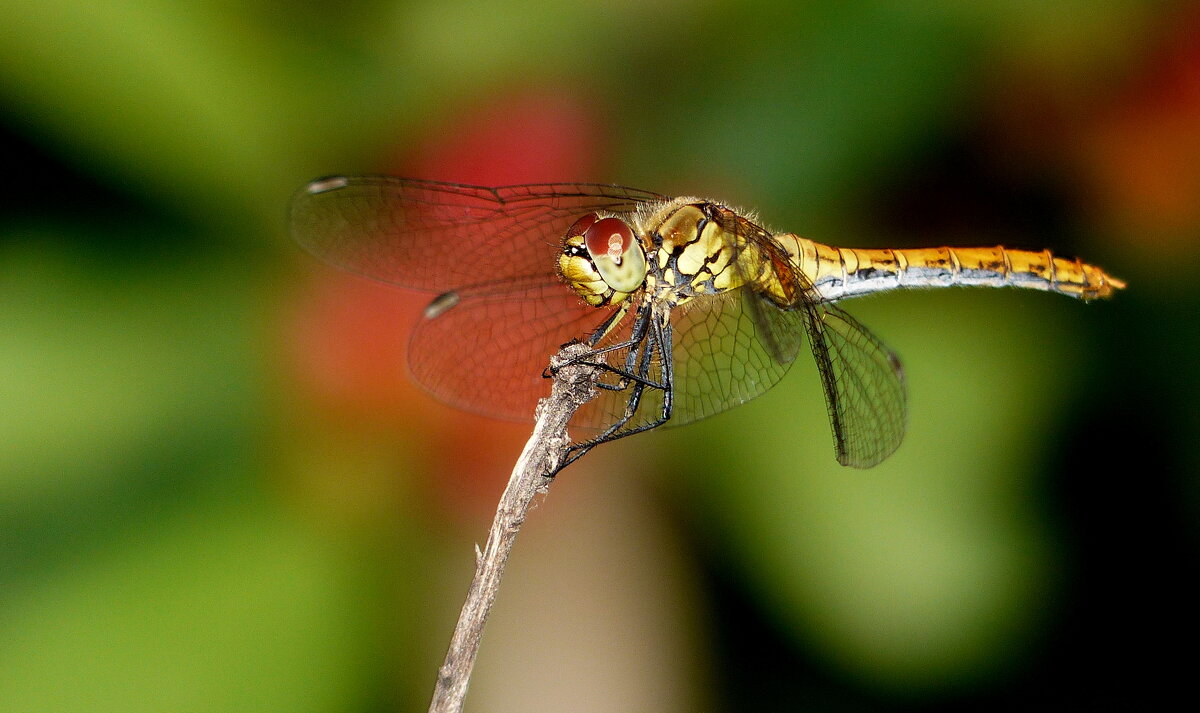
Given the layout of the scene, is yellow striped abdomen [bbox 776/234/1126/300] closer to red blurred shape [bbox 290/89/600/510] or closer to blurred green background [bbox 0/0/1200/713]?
blurred green background [bbox 0/0/1200/713]

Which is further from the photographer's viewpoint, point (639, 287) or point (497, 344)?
point (497, 344)

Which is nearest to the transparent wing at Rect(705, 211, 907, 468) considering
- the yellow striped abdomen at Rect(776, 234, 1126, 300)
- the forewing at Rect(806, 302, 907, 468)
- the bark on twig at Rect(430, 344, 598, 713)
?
the forewing at Rect(806, 302, 907, 468)

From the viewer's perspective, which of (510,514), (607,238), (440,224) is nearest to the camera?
(510,514)

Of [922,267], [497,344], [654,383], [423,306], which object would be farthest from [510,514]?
[922,267]

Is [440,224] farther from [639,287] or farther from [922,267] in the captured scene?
[922,267]

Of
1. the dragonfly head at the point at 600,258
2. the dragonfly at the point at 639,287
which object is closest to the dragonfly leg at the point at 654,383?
the dragonfly at the point at 639,287

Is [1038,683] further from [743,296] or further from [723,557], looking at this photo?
[743,296]

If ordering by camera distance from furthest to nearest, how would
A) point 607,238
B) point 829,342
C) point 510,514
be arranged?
point 829,342 → point 607,238 → point 510,514
